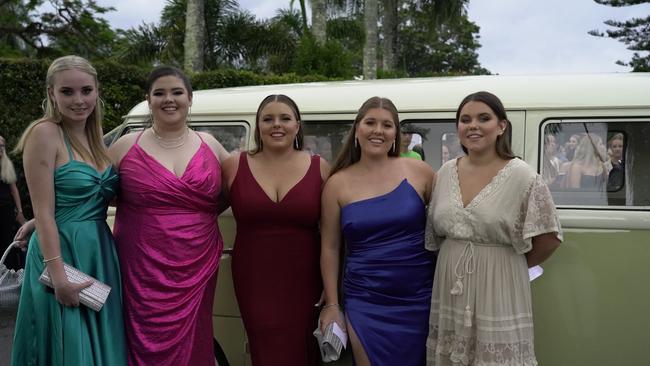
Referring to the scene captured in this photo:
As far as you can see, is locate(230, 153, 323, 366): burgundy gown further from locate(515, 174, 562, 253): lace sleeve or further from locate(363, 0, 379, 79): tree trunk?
locate(363, 0, 379, 79): tree trunk

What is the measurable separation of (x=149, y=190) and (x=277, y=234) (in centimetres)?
74

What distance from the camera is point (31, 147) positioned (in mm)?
2822

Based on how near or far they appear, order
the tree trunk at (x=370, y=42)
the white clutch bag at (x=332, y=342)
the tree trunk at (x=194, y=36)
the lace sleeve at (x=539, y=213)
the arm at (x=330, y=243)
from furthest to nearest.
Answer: the tree trunk at (x=370, y=42) < the tree trunk at (x=194, y=36) < the arm at (x=330, y=243) < the white clutch bag at (x=332, y=342) < the lace sleeve at (x=539, y=213)

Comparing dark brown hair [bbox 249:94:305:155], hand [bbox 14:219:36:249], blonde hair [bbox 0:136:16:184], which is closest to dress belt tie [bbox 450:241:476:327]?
dark brown hair [bbox 249:94:305:155]

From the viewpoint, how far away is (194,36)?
13.1 meters

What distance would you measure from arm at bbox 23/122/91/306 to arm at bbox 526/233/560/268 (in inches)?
89.5

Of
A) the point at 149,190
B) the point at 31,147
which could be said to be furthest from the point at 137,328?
the point at 31,147

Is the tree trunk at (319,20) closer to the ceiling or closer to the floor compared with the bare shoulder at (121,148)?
closer to the ceiling

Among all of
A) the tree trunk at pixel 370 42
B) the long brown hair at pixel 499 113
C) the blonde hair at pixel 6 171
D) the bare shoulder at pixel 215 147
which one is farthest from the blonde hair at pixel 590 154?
the tree trunk at pixel 370 42

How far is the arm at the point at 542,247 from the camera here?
106 inches

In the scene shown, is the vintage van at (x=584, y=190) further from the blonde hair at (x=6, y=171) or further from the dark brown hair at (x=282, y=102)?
the blonde hair at (x=6, y=171)

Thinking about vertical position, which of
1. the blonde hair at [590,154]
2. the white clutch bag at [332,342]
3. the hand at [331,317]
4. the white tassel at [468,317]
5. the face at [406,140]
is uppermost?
the face at [406,140]

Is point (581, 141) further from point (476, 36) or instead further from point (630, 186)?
point (476, 36)

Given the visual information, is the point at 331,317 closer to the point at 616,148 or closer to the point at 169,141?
the point at 169,141
